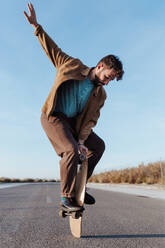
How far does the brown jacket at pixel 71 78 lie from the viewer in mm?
3328

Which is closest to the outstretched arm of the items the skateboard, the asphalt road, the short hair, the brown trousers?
the short hair

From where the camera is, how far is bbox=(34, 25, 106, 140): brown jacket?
10.9ft

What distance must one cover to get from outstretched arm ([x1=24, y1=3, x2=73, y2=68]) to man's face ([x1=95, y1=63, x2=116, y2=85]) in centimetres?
A: 50

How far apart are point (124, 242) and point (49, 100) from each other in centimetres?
185

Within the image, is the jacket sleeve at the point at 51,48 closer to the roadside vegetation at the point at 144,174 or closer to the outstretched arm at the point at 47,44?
the outstretched arm at the point at 47,44

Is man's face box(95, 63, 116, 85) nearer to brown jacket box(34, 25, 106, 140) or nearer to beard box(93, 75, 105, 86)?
beard box(93, 75, 105, 86)

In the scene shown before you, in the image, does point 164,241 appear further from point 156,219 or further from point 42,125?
point 42,125

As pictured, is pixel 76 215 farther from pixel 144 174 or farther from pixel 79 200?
pixel 144 174

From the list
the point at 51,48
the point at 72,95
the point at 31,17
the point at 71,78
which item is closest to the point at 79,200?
the point at 72,95

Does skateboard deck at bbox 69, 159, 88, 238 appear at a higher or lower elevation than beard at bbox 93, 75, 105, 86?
lower

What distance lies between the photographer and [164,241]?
304 centimetres

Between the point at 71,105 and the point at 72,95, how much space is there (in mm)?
132

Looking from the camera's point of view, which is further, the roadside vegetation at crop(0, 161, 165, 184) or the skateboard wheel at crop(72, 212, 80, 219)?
the roadside vegetation at crop(0, 161, 165, 184)

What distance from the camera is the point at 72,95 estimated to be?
3416 millimetres
